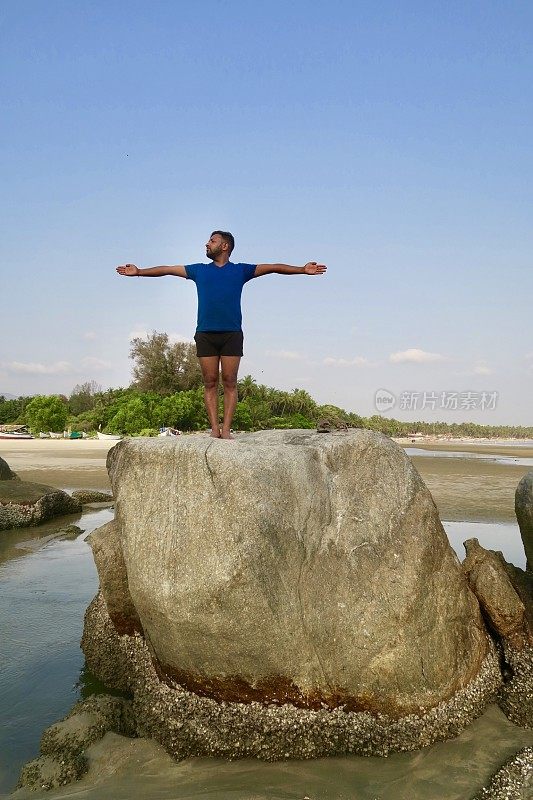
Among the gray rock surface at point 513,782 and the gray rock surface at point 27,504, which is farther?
the gray rock surface at point 27,504

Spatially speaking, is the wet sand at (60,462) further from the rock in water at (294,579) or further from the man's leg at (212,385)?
the rock in water at (294,579)

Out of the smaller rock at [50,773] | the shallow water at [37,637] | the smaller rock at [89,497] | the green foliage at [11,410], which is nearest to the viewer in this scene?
the smaller rock at [50,773]

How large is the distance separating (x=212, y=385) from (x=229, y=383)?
0.20 metres

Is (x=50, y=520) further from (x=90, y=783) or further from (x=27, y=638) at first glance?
(x=90, y=783)

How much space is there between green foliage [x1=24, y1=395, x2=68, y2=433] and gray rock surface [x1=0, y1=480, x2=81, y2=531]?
5504 cm

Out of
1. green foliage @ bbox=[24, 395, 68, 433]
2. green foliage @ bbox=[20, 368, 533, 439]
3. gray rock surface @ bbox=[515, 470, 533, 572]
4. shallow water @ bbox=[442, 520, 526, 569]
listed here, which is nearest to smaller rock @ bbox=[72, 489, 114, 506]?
→ shallow water @ bbox=[442, 520, 526, 569]

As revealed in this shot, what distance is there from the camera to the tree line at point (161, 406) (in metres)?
63.3

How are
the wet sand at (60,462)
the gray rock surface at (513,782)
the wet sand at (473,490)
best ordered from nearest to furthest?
the gray rock surface at (513,782), the wet sand at (473,490), the wet sand at (60,462)

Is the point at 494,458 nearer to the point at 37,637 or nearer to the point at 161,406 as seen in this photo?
the point at 161,406

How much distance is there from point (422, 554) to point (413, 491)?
636 mm

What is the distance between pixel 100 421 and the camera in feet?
232

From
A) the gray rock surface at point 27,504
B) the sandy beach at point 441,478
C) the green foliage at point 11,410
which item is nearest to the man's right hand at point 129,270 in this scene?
the gray rock surface at point 27,504

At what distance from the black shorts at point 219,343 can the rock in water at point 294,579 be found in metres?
1.23

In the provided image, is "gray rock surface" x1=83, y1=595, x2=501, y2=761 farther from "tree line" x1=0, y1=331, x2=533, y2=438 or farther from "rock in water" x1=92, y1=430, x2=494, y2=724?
"tree line" x1=0, y1=331, x2=533, y2=438
